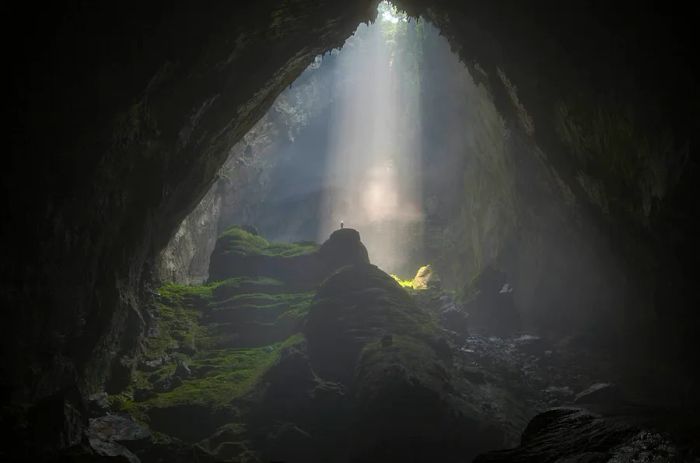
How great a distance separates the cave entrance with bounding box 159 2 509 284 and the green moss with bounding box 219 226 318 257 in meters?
2.93

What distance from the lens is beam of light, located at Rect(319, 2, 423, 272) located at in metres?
42.8

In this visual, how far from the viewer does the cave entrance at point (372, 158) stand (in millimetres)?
30656

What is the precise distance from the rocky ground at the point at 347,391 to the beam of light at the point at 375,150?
2385cm

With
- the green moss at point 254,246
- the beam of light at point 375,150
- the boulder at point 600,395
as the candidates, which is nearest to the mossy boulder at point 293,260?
the green moss at point 254,246

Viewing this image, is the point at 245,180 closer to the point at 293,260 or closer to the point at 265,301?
the point at 293,260

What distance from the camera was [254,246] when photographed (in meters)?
23.8

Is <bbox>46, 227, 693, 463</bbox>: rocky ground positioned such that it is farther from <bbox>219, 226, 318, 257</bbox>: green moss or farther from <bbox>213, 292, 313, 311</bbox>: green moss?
<bbox>219, 226, 318, 257</bbox>: green moss

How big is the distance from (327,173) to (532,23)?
3726 centimetres

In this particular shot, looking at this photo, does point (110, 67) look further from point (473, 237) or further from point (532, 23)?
point (473, 237)

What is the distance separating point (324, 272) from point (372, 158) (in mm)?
28411

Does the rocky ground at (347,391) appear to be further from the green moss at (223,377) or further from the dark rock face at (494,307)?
the dark rock face at (494,307)

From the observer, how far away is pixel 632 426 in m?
5.36

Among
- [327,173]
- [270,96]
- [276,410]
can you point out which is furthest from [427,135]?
[276,410]

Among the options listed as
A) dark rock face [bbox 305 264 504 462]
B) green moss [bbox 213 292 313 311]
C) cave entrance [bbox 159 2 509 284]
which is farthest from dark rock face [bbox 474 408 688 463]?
cave entrance [bbox 159 2 509 284]
